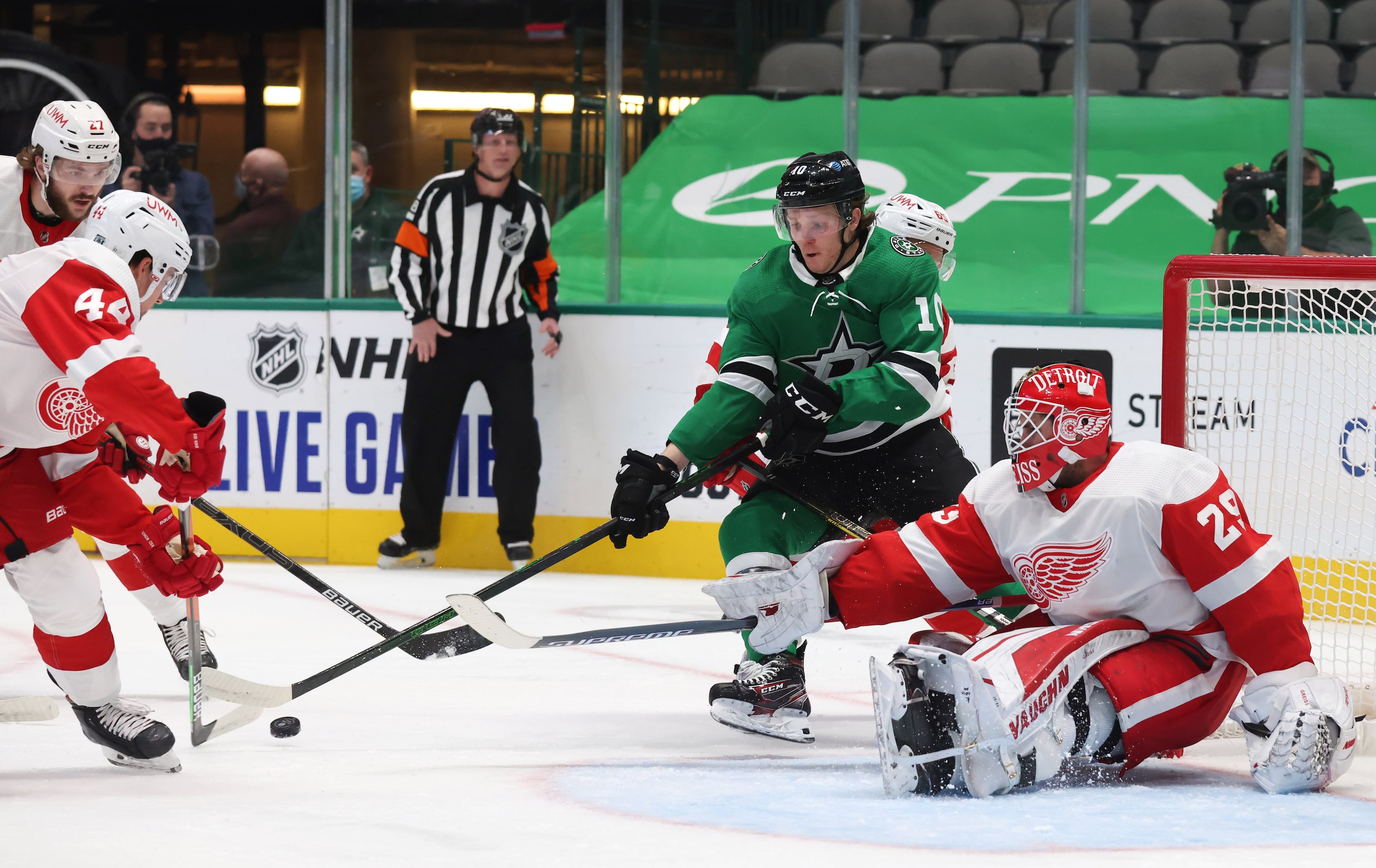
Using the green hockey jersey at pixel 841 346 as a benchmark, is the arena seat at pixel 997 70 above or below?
above

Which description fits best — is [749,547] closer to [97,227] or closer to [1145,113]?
[97,227]

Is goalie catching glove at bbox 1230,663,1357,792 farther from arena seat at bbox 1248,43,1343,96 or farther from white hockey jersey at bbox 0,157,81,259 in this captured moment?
arena seat at bbox 1248,43,1343,96

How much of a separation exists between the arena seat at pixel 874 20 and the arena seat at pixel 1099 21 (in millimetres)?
474

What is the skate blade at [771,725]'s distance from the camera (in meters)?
3.12

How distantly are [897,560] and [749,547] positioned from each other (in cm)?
39

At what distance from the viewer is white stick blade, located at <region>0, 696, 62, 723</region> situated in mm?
2955

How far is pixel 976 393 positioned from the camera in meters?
5.17

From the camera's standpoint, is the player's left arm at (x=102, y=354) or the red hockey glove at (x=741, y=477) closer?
the player's left arm at (x=102, y=354)

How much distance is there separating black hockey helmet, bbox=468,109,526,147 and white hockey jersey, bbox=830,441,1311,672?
3.06 metres

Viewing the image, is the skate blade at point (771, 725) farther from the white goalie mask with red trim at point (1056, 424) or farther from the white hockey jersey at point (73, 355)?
the white hockey jersey at point (73, 355)

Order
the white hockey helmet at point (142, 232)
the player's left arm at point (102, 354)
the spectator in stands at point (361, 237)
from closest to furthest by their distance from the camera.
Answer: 1. the player's left arm at point (102, 354)
2. the white hockey helmet at point (142, 232)
3. the spectator in stands at point (361, 237)

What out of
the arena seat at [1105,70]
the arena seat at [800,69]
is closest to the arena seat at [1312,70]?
the arena seat at [1105,70]

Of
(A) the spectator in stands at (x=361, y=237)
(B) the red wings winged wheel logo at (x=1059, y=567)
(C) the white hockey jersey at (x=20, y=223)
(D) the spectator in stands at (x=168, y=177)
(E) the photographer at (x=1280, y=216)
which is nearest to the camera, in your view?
(B) the red wings winged wheel logo at (x=1059, y=567)

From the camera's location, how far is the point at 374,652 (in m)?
2.96
